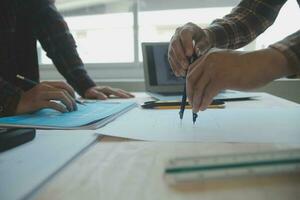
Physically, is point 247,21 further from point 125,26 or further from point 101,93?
point 125,26

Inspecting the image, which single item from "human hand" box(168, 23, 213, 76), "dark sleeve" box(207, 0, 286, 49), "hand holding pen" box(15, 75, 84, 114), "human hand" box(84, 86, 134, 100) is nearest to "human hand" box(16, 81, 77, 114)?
"hand holding pen" box(15, 75, 84, 114)

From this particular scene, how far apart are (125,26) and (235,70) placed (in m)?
1.70

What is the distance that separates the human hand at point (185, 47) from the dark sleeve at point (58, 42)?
639 millimetres

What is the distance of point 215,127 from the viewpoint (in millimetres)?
614

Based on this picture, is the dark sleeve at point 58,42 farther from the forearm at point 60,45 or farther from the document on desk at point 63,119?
the document on desk at point 63,119

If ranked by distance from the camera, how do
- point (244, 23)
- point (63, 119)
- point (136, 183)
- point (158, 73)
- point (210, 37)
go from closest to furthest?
point (136, 183), point (63, 119), point (210, 37), point (244, 23), point (158, 73)

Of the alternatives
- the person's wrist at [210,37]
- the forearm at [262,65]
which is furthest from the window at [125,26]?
the forearm at [262,65]

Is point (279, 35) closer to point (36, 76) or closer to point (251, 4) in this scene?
point (251, 4)

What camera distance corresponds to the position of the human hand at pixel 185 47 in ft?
2.45

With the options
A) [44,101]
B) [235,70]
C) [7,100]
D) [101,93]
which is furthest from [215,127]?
[101,93]

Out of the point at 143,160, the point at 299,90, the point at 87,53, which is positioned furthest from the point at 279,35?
the point at 143,160

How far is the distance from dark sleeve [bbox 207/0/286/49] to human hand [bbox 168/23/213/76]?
20cm

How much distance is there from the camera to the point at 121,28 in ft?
7.17

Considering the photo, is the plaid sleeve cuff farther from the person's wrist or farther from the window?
the window
